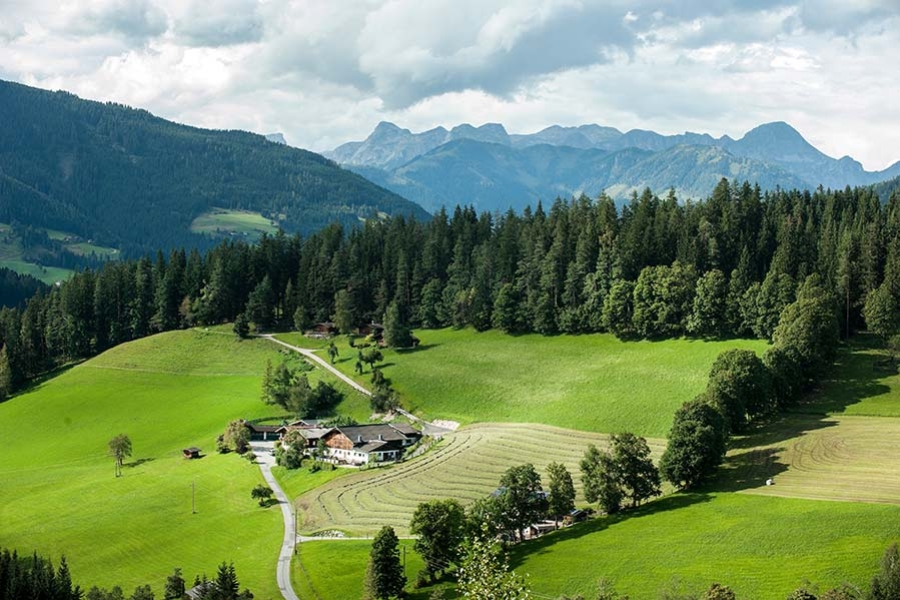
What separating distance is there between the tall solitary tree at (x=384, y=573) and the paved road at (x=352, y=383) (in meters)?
40.4

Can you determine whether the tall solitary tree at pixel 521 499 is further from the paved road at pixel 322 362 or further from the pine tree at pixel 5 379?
the pine tree at pixel 5 379

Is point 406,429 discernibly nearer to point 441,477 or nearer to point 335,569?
point 441,477

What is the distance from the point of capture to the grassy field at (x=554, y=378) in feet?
312

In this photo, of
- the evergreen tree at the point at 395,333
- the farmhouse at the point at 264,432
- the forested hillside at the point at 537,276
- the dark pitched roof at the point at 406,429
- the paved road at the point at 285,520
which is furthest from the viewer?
the evergreen tree at the point at 395,333

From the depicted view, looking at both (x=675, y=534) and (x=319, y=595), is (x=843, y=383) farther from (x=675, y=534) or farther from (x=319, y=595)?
(x=319, y=595)

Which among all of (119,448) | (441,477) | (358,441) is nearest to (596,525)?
(441,477)

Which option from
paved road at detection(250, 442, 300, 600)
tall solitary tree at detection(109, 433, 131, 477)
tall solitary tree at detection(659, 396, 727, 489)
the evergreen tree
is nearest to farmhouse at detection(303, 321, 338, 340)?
the evergreen tree

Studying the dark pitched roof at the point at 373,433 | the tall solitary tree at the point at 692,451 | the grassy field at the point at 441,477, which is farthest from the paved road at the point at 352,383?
the tall solitary tree at the point at 692,451

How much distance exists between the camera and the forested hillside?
364 feet

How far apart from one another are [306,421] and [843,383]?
6774 centimetres

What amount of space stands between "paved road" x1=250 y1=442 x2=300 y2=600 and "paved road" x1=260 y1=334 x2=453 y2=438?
17.8m

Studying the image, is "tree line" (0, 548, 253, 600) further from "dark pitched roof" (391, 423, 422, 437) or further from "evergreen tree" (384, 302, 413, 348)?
"evergreen tree" (384, 302, 413, 348)

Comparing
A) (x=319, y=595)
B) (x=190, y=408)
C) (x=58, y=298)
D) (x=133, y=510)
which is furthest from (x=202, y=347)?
(x=319, y=595)

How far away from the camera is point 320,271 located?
→ 15388cm
